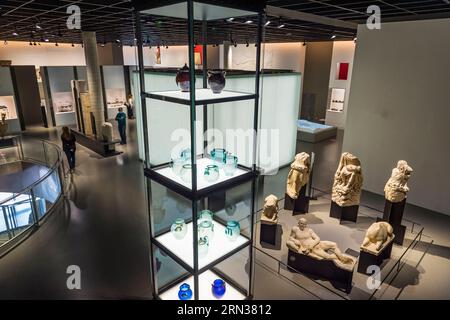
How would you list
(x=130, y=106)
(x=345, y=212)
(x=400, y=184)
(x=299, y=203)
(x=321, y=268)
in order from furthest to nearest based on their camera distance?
(x=130, y=106) → (x=299, y=203) → (x=345, y=212) → (x=400, y=184) → (x=321, y=268)

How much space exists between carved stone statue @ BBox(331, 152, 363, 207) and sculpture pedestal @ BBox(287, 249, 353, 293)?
1.76 meters

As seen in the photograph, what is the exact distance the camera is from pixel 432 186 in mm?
6035

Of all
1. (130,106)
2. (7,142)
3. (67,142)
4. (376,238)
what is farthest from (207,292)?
(130,106)

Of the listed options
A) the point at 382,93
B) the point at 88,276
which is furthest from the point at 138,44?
the point at 382,93

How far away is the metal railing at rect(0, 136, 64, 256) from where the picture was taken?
505 centimetres

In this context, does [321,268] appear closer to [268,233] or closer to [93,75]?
[268,233]

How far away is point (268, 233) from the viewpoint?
15.8 feet

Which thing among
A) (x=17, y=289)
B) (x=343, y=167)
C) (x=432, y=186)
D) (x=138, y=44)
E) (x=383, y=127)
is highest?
(x=138, y=44)

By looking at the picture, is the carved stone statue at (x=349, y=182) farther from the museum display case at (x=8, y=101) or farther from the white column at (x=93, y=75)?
the museum display case at (x=8, y=101)

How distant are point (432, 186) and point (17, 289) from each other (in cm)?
706

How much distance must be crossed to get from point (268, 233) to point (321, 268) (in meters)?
1.02

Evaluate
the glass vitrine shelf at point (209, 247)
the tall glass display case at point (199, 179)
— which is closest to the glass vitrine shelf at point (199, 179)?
the tall glass display case at point (199, 179)

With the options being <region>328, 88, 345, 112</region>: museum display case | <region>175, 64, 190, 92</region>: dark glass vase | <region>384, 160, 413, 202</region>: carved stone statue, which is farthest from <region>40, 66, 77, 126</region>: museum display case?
<region>384, 160, 413, 202</region>: carved stone statue
